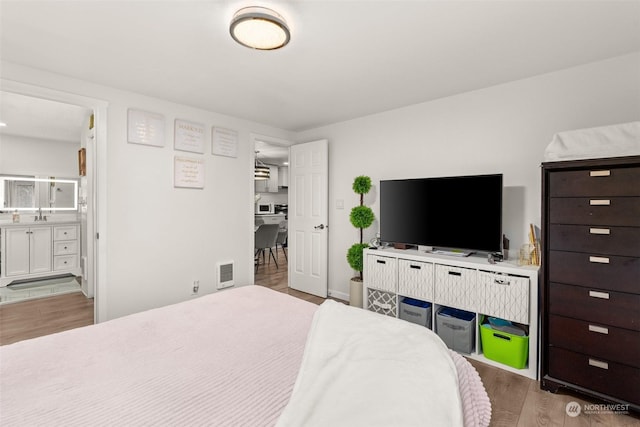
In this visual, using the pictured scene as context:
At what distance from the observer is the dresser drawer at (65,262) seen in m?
4.85

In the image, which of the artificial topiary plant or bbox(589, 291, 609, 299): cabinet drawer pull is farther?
the artificial topiary plant

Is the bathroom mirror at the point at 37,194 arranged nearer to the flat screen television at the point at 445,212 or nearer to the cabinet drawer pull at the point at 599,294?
the flat screen television at the point at 445,212

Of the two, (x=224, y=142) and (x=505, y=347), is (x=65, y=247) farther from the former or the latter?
(x=505, y=347)

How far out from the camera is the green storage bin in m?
2.23

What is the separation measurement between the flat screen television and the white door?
103 centimetres

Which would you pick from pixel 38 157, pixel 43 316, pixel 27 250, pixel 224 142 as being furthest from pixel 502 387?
pixel 38 157

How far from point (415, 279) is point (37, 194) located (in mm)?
6291

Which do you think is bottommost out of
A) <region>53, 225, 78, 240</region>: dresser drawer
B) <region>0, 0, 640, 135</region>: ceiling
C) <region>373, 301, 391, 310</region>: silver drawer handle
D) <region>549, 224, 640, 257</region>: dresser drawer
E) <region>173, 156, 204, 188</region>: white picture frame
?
<region>373, 301, 391, 310</region>: silver drawer handle

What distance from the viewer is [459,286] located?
251 cm

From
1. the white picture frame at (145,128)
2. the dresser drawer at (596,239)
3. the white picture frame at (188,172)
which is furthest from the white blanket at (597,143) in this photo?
the white picture frame at (145,128)

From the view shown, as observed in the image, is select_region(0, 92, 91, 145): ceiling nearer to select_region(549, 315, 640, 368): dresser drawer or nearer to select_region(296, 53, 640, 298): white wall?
select_region(296, 53, 640, 298): white wall

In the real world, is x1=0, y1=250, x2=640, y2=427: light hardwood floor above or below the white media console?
below

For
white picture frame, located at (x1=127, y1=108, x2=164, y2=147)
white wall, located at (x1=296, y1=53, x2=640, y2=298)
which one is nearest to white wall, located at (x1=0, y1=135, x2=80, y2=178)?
white picture frame, located at (x1=127, y1=108, x2=164, y2=147)

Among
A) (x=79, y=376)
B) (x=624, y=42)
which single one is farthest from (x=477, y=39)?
(x=79, y=376)
